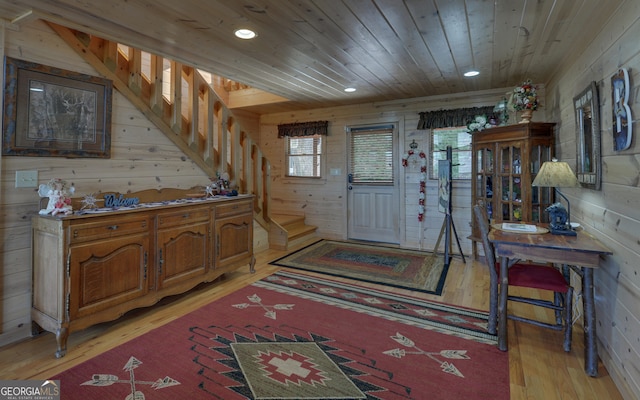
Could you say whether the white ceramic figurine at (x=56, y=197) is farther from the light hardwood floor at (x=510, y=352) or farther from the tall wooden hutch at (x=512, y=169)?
the tall wooden hutch at (x=512, y=169)

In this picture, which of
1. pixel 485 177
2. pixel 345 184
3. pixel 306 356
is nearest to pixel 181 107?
pixel 345 184

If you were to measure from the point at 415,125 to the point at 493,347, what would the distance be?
11.5 feet

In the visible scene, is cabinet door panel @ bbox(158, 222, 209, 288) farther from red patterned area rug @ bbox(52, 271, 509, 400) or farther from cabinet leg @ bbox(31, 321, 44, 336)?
cabinet leg @ bbox(31, 321, 44, 336)

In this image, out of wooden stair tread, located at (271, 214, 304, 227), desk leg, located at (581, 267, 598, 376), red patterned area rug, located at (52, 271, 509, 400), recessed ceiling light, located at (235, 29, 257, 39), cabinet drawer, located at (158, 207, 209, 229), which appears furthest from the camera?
wooden stair tread, located at (271, 214, 304, 227)

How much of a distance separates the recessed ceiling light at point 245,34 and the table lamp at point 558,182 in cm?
245

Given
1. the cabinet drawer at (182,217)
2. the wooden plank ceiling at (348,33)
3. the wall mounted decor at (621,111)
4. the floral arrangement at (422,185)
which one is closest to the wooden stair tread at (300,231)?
the floral arrangement at (422,185)

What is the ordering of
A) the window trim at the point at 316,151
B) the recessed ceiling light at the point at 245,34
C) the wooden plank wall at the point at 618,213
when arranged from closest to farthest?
the wooden plank wall at the point at 618,213
the recessed ceiling light at the point at 245,34
the window trim at the point at 316,151

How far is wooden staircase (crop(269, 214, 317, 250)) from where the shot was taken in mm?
4879

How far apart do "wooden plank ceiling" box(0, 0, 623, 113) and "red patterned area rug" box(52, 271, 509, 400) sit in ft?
7.49

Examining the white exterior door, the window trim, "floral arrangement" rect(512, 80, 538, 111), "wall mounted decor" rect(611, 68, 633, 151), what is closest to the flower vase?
"floral arrangement" rect(512, 80, 538, 111)

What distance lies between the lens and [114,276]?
2.39 metres

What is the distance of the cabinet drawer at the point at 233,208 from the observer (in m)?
3.35

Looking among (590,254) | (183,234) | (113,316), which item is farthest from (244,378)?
(590,254)

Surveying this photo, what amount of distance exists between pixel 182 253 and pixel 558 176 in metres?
3.09
